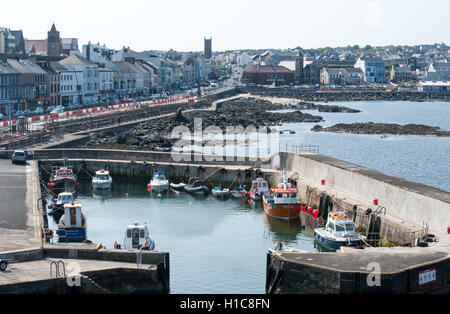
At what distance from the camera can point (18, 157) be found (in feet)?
176

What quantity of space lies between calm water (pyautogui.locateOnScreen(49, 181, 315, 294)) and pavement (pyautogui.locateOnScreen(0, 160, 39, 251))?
3.19 meters

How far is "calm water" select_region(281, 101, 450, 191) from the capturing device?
2717 inches

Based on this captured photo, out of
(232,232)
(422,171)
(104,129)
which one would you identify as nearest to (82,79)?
(104,129)

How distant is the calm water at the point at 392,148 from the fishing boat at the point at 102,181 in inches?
1088

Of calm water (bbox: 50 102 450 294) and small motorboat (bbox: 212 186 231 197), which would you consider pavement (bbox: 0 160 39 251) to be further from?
small motorboat (bbox: 212 186 231 197)

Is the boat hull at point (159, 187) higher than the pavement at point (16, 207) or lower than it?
lower

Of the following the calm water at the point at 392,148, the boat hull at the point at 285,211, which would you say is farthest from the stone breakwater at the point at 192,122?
the boat hull at the point at 285,211

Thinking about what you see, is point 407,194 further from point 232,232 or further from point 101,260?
point 101,260

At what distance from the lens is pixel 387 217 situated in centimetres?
3625

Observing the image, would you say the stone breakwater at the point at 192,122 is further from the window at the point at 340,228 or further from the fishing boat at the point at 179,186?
the window at the point at 340,228

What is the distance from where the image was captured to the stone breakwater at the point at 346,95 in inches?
7156

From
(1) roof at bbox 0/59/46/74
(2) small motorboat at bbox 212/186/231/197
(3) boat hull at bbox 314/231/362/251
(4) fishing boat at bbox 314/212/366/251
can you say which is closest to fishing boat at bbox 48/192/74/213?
(2) small motorboat at bbox 212/186/231/197

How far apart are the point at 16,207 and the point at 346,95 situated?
160290 millimetres
